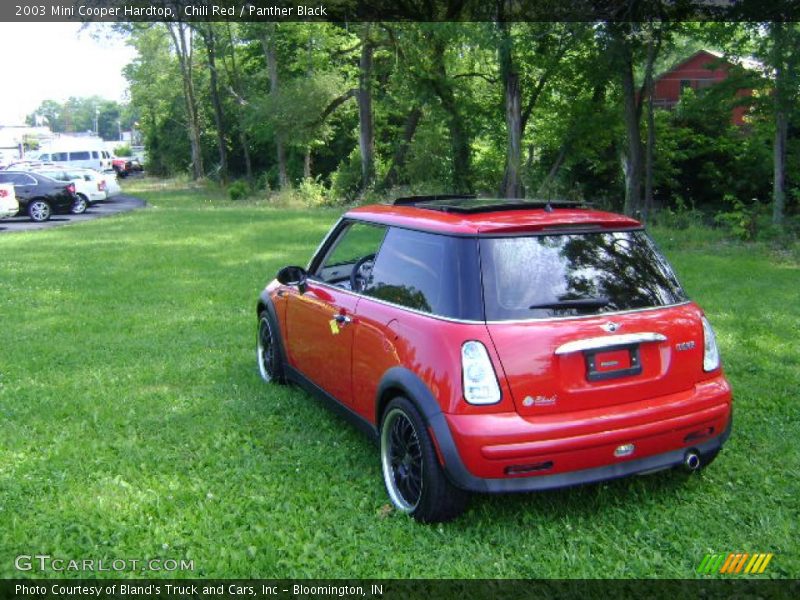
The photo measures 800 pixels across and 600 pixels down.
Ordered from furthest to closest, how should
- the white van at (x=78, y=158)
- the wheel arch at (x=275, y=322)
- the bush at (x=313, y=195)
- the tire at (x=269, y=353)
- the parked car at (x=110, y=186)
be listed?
the white van at (x=78, y=158)
the parked car at (x=110, y=186)
the bush at (x=313, y=195)
the tire at (x=269, y=353)
the wheel arch at (x=275, y=322)

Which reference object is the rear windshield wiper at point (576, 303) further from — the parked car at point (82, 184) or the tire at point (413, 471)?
the parked car at point (82, 184)

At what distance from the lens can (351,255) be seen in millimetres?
5383

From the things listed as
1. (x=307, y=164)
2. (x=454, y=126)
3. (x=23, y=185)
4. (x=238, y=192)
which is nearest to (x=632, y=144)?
(x=454, y=126)

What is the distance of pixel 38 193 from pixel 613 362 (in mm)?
24332

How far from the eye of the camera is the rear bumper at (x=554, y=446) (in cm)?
348

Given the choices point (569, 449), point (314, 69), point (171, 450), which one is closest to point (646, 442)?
point (569, 449)

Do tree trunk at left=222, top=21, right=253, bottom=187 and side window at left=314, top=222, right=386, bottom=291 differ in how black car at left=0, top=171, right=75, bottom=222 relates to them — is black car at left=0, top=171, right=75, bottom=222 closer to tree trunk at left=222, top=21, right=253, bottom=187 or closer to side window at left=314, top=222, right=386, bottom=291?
tree trunk at left=222, top=21, right=253, bottom=187

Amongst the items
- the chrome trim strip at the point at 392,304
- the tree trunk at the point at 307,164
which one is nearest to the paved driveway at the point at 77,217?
the tree trunk at the point at 307,164

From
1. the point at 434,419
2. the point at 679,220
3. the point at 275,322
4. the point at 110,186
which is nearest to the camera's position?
the point at 434,419

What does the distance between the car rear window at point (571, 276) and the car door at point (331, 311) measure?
1.11 metres

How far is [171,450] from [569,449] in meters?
2.67

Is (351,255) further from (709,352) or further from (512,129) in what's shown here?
(512,129)

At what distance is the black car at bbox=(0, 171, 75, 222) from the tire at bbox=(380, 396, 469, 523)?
75.9 ft

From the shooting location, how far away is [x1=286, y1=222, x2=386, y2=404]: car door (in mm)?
4691
